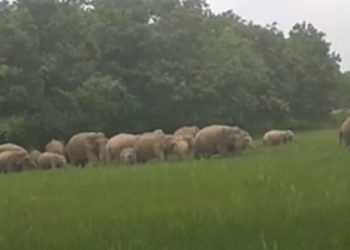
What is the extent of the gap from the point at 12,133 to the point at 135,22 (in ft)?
48.9

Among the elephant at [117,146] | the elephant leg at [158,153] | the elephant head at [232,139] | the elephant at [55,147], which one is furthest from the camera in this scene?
the elephant at [55,147]

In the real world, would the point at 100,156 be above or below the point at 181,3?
below

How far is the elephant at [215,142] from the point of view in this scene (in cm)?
3294

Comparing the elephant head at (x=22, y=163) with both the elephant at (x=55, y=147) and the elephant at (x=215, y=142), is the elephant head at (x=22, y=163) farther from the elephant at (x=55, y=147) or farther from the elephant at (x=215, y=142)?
the elephant at (x=215, y=142)

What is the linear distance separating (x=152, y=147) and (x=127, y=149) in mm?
1003

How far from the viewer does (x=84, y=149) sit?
34562 mm

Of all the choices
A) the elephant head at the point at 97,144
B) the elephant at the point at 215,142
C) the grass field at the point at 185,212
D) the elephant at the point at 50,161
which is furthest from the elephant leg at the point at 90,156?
the grass field at the point at 185,212

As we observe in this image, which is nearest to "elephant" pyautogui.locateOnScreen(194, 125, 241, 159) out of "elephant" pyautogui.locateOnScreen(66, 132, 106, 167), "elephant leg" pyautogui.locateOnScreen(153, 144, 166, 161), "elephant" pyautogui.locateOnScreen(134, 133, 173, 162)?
"elephant" pyautogui.locateOnScreen(134, 133, 173, 162)

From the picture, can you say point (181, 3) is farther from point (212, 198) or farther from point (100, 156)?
point (212, 198)

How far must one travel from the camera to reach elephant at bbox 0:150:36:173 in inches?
1192

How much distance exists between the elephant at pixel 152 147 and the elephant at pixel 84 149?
9.00 ft

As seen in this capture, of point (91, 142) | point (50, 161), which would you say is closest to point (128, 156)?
point (50, 161)

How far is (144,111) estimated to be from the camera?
45.6 meters

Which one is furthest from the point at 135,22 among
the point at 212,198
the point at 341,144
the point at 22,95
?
the point at 212,198
